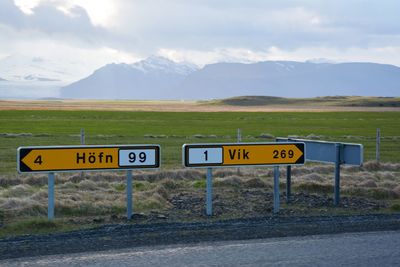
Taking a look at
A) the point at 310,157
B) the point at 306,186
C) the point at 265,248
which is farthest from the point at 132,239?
the point at 306,186

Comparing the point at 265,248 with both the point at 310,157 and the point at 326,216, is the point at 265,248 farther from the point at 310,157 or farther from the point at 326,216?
the point at 310,157

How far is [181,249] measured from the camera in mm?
7660

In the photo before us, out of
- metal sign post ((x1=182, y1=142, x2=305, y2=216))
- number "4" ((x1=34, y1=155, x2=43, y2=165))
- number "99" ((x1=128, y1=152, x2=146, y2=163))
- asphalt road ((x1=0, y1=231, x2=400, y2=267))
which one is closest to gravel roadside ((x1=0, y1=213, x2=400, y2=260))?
asphalt road ((x1=0, y1=231, x2=400, y2=267))

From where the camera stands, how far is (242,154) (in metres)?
10.6

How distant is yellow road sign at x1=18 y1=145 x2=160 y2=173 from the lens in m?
9.55

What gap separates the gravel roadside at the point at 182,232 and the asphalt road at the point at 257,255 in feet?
1.03

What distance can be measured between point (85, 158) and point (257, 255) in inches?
137

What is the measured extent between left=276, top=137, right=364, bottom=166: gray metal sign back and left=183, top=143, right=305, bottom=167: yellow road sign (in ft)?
1.99

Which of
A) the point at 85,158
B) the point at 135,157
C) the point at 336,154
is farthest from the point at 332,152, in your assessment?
the point at 85,158

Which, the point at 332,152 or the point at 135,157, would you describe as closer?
the point at 135,157

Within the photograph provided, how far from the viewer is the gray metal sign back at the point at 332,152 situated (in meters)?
Result: 11.2

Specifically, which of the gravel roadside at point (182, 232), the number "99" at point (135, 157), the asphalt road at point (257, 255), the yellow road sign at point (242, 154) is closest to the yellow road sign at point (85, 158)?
the number "99" at point (135, 157)

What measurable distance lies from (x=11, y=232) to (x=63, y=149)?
139 centimetres

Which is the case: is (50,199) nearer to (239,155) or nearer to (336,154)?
(239,155)
